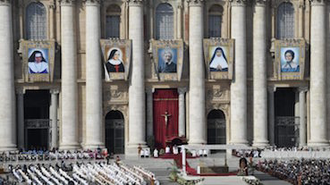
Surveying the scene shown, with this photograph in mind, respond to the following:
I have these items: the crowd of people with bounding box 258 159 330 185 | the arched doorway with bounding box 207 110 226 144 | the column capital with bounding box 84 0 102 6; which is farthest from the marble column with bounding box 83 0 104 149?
the crowd of people with bounding box 258 159 330 185

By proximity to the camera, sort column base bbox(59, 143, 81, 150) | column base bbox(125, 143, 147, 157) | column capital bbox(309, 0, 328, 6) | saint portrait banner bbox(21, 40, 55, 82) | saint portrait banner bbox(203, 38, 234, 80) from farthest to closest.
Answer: column capital bbox(309, 0, 328, 6)
saint portrait banner bbox(203, 38, 234, 80)
column base bbox(125, 143, 147, 157)
column base bbox(59, 143, 81, 150)
saint portrait banner bbox(21, 40, 55, 82)

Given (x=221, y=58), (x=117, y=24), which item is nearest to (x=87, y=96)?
(x=117, y=24)

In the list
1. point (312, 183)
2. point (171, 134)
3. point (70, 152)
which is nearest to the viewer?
point (312, 183)

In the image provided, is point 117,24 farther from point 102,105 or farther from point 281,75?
point 281,75

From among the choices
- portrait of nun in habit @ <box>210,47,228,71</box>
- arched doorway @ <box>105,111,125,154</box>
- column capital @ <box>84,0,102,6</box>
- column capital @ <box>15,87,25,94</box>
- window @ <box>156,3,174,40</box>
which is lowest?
arched doorway @ <box>105,111,125,154</box>

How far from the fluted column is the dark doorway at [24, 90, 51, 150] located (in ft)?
30.9

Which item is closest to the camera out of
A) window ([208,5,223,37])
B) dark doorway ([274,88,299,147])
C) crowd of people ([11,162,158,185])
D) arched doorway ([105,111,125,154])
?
crowd of people ([11,162,158,185])

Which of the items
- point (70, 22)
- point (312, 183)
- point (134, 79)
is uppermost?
point (70, 22)

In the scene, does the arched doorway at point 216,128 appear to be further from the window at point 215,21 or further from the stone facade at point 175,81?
the window at point 215,21

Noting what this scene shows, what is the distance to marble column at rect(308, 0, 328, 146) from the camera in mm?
101562

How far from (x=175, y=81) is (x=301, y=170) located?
28.6 metres

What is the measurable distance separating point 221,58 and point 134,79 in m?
9.81

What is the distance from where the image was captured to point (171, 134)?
3989 inches

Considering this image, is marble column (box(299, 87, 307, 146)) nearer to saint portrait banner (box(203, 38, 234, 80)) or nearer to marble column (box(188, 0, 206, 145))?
saint portrait banner (box(203, 38, 234, 80))
